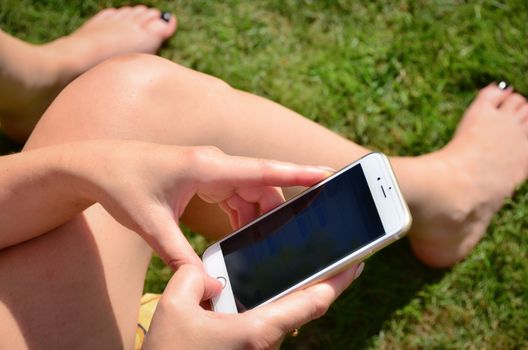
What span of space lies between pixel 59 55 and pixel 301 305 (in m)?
A: 1.51

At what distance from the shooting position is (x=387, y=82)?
90.1 inches

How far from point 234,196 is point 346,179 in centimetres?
25

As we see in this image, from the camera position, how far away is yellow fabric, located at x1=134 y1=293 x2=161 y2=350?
59.6 inches

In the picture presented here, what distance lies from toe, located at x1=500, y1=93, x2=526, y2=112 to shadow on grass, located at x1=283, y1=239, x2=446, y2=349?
24.8 inches

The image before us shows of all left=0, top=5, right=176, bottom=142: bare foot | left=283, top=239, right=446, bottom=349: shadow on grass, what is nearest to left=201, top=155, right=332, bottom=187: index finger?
left=283, top=239, right=446, bottom=349: shadow on grass

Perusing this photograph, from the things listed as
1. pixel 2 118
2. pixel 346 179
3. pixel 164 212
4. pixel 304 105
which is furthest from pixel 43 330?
pixel 304 105

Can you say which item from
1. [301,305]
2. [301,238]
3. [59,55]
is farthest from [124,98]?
[59,55]

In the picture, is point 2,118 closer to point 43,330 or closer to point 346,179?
point 43,330

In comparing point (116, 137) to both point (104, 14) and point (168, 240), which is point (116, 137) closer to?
point (168, 240)

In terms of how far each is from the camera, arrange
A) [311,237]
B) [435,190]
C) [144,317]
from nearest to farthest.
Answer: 1. [311,237]
2. [144,317]
3. [435,190]

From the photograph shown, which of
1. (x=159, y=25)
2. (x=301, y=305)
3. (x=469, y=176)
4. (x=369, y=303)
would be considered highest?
(x=301, y=305)

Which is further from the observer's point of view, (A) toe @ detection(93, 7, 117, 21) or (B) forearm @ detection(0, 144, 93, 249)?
(A) toe @ detection(93, 7, 117, 21)

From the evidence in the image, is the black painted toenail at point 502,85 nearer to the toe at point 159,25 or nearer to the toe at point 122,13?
the toe at point 159,25

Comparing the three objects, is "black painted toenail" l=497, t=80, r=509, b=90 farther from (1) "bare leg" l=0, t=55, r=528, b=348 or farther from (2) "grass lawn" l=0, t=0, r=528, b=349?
Result: (1) "bare leg" l=0, t=55, r=528, b=348
